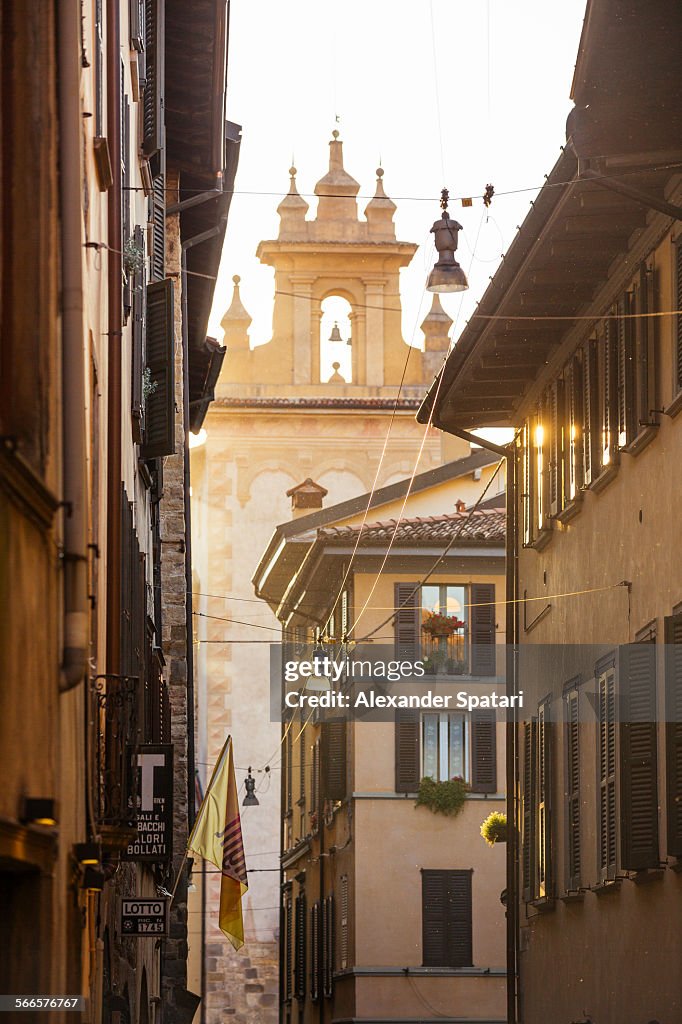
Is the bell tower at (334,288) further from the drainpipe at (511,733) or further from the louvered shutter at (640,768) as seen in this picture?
the louvered shutter at (640,768)

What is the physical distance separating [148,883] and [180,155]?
831 cm

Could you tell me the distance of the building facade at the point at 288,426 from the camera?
165 feet

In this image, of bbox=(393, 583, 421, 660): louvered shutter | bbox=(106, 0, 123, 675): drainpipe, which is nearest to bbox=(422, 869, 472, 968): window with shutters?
bbox=(393, 583, 421, 660): louvered shutter

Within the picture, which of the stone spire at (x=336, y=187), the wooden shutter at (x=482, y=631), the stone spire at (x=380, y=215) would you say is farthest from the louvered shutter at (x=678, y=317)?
the stone spire at (x=380, y=215)

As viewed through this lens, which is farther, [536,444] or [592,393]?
[536,444]

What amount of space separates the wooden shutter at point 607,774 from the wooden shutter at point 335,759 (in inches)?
671

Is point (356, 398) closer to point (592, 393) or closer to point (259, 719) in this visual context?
point (259, 719)

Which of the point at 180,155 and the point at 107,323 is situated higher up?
the point at 180,155

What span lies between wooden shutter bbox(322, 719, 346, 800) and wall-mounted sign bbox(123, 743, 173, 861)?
18.3m

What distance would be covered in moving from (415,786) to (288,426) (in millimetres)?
20955

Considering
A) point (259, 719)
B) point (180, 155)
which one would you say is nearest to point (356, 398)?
point (259, 719)

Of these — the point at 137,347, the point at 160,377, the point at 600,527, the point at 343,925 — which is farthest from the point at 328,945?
the point at 137,347

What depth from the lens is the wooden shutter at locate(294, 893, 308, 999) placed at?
1512 inches

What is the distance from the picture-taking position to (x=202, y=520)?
5175 centimetres
